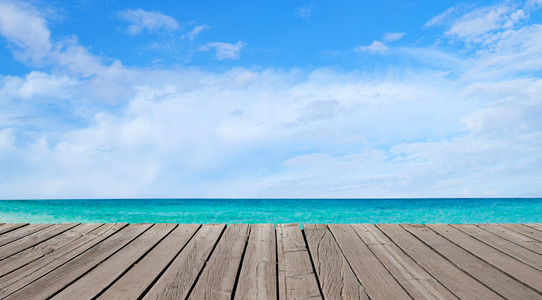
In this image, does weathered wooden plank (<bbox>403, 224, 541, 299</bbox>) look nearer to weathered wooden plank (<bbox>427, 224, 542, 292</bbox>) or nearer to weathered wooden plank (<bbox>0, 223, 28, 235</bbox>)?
weathered wooden plank (<bbox>427, 224, 542, 292</bbox>)

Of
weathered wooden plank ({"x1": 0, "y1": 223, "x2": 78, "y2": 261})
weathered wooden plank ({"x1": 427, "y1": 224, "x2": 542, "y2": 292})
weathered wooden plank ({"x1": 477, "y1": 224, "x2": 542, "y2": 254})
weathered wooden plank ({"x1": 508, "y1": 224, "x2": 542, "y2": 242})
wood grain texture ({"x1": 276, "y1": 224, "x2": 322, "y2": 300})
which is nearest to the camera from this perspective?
wood grain texture ({"x1": 276, "y1": 224, "x2": 322, "y2": 300})

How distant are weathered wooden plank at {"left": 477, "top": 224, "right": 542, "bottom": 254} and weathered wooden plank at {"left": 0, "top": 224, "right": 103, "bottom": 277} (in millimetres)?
3052

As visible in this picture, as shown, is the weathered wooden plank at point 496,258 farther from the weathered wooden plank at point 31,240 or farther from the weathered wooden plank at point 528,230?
the weathered wooden plank at point 31,240

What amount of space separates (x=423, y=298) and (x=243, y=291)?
735 millimetres

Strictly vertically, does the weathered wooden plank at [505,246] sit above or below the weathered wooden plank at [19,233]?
below

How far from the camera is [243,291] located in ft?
5.02

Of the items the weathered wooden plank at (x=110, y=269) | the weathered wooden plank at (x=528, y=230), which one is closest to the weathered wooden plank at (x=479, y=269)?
the weathered wooden plank at (x=528, y=230)

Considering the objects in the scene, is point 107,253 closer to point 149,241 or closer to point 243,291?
point 149,241

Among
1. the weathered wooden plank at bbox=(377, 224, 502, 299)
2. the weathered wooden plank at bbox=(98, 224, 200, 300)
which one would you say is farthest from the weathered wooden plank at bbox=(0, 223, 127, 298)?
the weathered wooden plank at bbox=(377, 224, 502, 299)

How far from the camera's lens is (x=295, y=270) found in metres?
1.80

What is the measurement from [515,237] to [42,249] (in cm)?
327

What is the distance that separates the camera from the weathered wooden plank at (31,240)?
88.6 inches

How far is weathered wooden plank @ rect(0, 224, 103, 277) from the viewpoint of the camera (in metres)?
1.94

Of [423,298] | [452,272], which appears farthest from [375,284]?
[452,272]
